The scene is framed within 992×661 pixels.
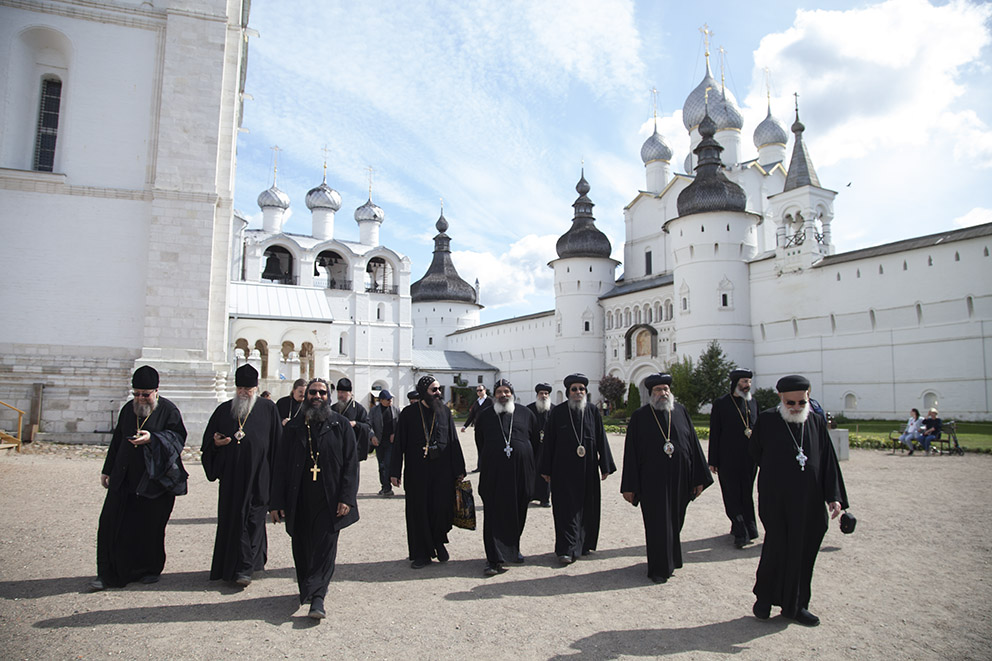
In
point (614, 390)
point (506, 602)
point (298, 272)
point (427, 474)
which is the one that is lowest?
point (506, 602)

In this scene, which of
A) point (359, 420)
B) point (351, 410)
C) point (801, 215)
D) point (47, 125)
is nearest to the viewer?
point (351, 410)

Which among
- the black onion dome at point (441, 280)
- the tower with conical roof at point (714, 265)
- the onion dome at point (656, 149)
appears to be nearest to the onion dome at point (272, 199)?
the black onion dome at point (441, 280)

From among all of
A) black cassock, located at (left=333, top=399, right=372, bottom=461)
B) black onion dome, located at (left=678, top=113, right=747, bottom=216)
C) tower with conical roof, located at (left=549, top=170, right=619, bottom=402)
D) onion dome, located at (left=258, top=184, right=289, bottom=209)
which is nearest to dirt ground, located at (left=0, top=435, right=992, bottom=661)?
black cassock, located at (left=333, top=399, right=372, bottom=461)

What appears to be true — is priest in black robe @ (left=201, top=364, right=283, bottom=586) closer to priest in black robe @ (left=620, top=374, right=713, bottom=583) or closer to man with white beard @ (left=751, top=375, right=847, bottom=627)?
priest in black robe @ (left=620, top=374, right=713, bottom=583)

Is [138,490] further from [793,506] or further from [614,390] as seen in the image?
[614,390]

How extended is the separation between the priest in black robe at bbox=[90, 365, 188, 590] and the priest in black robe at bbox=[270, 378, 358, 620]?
93 centimetres

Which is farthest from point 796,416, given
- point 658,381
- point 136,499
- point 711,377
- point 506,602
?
point 711,377

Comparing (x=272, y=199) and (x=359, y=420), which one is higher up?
(x=272, y=199)

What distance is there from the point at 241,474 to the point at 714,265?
3186cm

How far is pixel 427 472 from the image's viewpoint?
5.88 meters

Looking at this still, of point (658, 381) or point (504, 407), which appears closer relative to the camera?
point (658, 381)

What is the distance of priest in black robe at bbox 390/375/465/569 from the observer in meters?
5.67

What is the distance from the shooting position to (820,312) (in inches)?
1180

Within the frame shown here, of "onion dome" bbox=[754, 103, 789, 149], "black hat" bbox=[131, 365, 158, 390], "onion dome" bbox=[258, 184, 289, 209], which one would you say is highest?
"onion dome" bbox=[754, 103, 789, 149]
